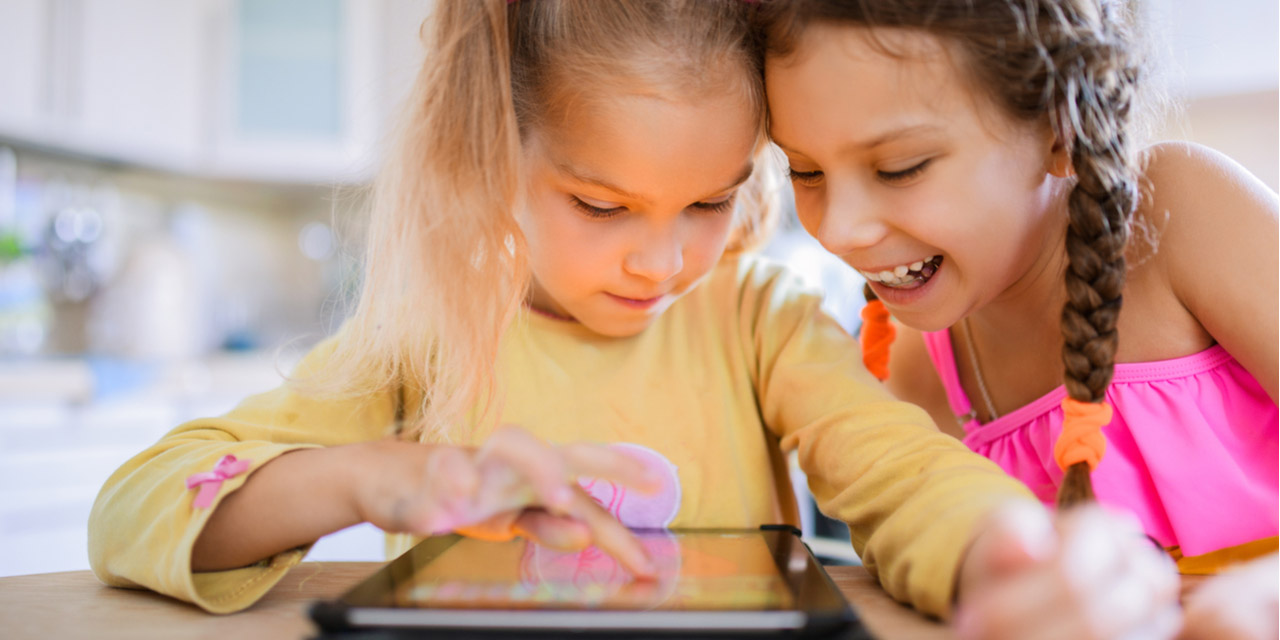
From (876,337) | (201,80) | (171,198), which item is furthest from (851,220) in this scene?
(171,198)

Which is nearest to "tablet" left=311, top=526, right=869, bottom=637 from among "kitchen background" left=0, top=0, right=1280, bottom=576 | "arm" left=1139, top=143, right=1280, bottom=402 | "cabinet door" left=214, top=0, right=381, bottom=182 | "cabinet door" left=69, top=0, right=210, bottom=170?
"arm" left=1139, top=143, right=1280, bottom=402

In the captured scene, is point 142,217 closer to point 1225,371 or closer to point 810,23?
point 810,23

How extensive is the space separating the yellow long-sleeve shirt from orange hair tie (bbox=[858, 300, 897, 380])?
0.29 feet

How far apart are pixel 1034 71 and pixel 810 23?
17cm

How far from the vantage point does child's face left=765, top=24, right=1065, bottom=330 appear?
667 millimetres

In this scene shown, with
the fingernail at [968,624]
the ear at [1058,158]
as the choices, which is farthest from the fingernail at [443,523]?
the ear at [1058,158]

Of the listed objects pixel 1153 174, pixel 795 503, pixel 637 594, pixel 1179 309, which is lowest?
pixel 795 503

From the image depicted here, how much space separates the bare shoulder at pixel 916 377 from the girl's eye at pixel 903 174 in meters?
0.40

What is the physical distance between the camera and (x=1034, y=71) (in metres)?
0.67

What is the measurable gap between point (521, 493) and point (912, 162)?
0.40 metres

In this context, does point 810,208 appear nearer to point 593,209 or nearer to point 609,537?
point 593,209

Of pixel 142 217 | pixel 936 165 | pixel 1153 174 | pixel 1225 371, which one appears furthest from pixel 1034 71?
pixel 142 217

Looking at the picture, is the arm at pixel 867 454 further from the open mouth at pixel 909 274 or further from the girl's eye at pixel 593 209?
the girl's eye at pixel 593 209

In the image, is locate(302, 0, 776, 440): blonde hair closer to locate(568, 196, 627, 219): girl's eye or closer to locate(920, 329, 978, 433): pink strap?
locate(568, 196, 627, 219): girl's eye
